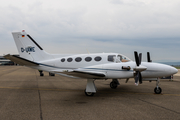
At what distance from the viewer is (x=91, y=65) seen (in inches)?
446

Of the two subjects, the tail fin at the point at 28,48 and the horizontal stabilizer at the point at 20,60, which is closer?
the horizontal stabilizer at the point at 20,60

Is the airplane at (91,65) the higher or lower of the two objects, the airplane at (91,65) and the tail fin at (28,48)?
the lower

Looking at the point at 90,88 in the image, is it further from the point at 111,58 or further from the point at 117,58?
the point at 117,58

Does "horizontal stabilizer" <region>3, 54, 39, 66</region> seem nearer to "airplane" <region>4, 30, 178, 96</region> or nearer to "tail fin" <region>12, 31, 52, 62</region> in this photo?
"airplane" <region>4, 30, 178, 96</region>

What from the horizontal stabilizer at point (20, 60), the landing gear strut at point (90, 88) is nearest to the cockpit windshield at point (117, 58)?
the landing gear strut at point (90, 88)

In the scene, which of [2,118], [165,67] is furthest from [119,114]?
[165,67]


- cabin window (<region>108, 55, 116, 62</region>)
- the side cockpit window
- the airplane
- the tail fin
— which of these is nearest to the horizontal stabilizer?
the airplane

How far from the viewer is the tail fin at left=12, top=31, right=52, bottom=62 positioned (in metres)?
14.1

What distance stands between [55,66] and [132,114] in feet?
27.2

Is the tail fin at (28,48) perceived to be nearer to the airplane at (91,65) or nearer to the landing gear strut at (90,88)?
the airplane at (91,65)

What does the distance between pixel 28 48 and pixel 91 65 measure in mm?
6600

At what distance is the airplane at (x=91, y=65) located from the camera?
9.44 metres

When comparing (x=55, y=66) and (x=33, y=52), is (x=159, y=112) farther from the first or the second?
(x=33, y=52)

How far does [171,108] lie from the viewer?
22.7 feet
